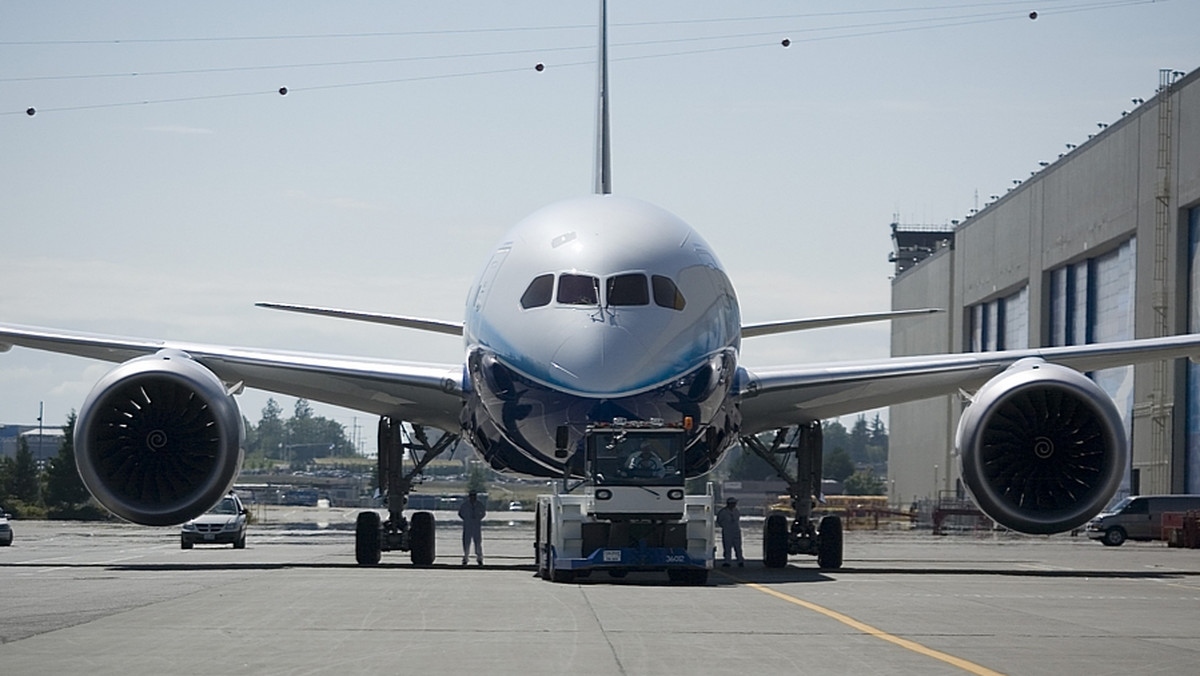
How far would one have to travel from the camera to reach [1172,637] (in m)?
13.1

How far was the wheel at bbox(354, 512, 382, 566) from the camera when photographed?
76.7 ft

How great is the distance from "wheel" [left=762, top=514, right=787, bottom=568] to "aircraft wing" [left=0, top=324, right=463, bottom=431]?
4888mm

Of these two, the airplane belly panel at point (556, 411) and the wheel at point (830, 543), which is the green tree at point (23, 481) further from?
the airplane belly panel at point (556, 411)

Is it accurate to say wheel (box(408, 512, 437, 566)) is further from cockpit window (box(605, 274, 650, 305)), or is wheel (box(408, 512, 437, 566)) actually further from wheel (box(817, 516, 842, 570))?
cockpit window (box(605, 274, 650, 305))

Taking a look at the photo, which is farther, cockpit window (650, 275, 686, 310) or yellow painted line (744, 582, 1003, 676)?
cockpit window (650, 275, 686, 310)

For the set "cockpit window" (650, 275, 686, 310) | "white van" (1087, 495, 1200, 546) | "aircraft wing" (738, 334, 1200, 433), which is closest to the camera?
"cockpit window" (650, 275, 686, 310)

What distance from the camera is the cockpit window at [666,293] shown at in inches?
772

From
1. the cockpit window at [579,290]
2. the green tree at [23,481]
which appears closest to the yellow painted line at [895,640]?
the cockpit window at [579,290]

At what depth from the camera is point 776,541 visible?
24453 mm

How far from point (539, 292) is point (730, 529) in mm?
7829

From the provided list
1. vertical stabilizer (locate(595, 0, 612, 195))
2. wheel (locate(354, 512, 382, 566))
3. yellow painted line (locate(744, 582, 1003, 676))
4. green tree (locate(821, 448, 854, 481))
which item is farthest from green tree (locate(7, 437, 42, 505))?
→ green tree (locate(821, 448, 854, 481))

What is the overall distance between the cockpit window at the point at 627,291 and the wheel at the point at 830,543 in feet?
19.7

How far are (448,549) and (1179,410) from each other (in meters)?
22.9

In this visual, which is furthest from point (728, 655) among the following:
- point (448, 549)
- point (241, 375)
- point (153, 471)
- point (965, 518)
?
point (965, 518)
